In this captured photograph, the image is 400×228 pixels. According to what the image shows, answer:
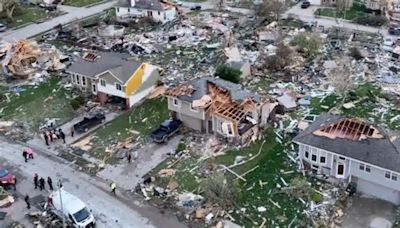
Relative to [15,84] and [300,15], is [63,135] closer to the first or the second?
[15,84]

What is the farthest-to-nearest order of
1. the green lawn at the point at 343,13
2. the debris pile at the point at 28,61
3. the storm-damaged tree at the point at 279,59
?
the green lawn at the point at 343,13
the debris pile at the point at 28,61
the storm-damaged tree at the point at 279,59

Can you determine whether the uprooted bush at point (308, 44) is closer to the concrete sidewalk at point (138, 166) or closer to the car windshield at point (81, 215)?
the concrete sidewalk at point (138, 166)

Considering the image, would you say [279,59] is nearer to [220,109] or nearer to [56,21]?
[220,109]

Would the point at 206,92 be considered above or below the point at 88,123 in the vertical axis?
above

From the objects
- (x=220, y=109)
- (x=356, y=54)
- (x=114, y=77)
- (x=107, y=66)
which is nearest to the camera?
(x=220, y=109)

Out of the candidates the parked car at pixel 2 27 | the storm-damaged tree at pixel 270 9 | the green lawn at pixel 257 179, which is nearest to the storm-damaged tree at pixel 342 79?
the green lawn at pixel 257 179

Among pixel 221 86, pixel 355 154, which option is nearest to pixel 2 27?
pixel 221 86

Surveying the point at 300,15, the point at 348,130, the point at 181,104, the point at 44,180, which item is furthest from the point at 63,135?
the point at 300,15
